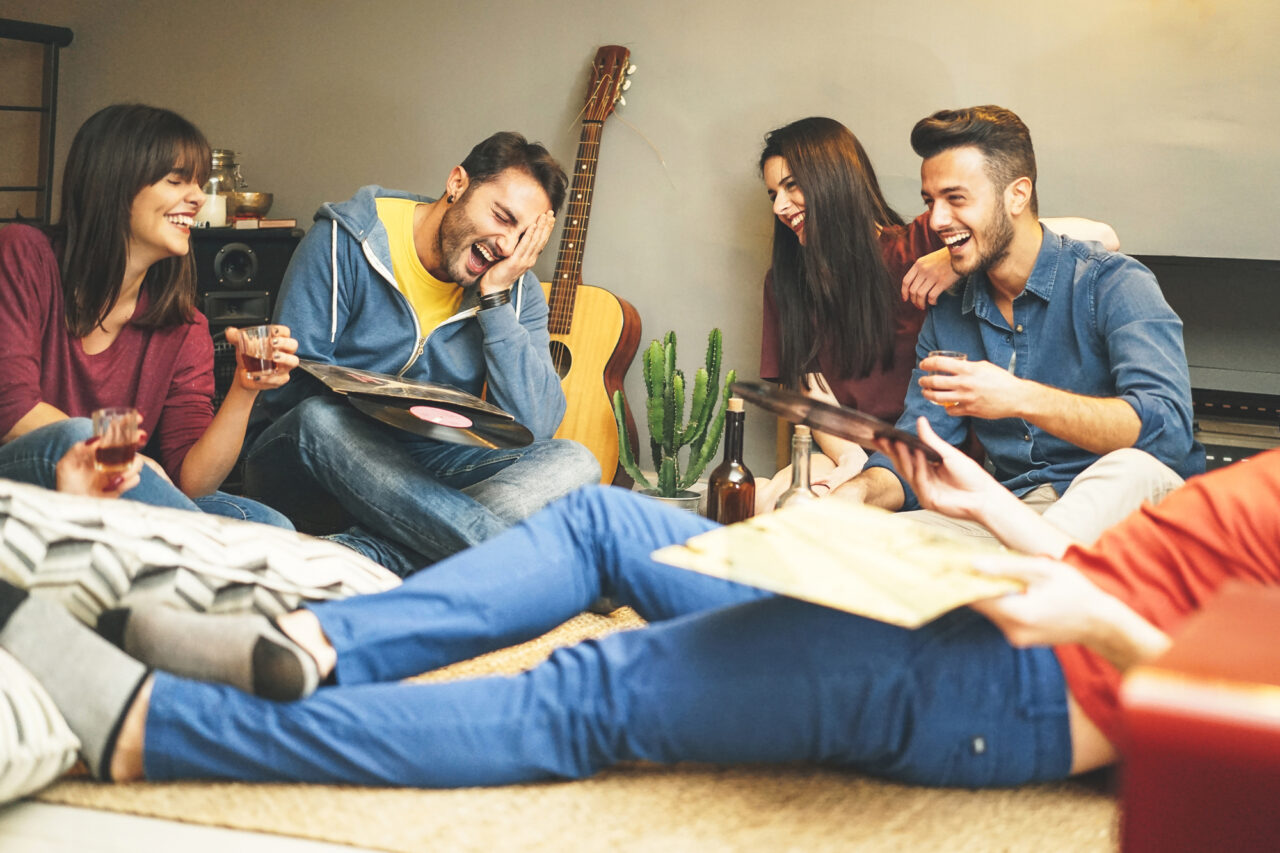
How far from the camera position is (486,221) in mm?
2477

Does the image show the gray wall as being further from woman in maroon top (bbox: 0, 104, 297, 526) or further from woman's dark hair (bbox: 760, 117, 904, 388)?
Answer: woman in maroon top (bbox: 0, 104, 297, 526)

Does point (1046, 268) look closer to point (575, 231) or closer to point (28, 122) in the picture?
point (575, 231)

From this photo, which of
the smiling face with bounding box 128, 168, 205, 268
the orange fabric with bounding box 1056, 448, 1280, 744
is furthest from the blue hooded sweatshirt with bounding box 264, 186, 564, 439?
the orange fabric with bounding box 1056, 448, 1280, 744

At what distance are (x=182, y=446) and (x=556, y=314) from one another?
1404mm

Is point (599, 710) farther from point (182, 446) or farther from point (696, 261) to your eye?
point (696, 261)

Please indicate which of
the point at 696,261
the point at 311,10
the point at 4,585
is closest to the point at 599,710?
the point at 4,585

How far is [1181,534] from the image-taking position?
1075 mm

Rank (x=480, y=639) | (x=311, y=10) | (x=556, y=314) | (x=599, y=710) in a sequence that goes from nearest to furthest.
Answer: (x=599, y=710), (x=480, y=639), (x=556, y=314), (x=311, y=10)

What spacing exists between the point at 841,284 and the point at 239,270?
1939 mm

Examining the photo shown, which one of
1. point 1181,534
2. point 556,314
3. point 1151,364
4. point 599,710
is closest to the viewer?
point 1181,534

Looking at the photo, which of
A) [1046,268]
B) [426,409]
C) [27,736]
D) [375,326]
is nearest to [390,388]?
[426,409]

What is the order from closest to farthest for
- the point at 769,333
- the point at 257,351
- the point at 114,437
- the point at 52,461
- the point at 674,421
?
the point at 114,437 → the point at 52,461 → the point at 257,351 → the point at 674,421 → the point at 769,333

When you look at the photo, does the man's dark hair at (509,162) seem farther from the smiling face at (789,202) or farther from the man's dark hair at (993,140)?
the man's dark hair at (993,140)

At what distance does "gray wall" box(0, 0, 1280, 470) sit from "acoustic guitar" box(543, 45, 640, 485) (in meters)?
0.11
